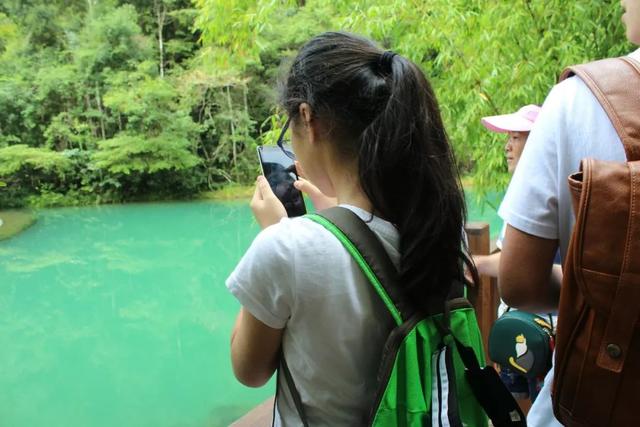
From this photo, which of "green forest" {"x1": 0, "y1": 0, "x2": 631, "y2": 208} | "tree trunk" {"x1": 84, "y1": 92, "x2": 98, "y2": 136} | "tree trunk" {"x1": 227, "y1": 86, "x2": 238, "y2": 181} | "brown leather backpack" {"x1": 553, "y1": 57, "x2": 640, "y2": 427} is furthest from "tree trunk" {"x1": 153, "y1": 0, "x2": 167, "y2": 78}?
"brown leather backpack" {"x1": 553, "y1": 57, "x2": 640, "y2": 427}

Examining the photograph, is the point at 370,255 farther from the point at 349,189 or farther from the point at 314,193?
the point at 314,193

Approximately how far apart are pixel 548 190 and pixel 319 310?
32 centimetres

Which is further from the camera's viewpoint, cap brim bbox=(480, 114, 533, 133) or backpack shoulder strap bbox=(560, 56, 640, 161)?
cap brim bbox=(480, 114, 533, 133)

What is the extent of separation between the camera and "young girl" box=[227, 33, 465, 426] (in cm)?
67

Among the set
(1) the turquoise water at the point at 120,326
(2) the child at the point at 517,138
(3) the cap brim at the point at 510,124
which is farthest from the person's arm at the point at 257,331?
(1) the turquoise water at the point at 120,326

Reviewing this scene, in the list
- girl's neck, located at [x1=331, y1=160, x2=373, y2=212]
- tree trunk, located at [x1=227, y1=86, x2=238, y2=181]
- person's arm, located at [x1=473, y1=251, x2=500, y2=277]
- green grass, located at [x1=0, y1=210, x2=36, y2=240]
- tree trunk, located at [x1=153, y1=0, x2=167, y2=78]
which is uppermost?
girl's neck, located at [x1=331, y1=160, x2=373, y2=212]

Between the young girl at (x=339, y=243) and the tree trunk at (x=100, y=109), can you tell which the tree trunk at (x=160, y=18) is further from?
the young girl at (x=339, y=243)

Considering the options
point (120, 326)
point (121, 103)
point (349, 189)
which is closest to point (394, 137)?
point (349, 189)

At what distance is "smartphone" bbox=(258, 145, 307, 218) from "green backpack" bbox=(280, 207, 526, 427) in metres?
0.23

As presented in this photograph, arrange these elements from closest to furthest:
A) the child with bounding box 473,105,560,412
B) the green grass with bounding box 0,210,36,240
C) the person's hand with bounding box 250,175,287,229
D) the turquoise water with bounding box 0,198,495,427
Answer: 1. the person's hand with bounding box 250,175,287,229
2. the child with bounding box 473,105,560,412
3. the turquoise water with bounding box 0,198,495,427
4. the green grass with bounding box 0,210,36,240

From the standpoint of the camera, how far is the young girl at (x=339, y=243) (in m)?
0.67

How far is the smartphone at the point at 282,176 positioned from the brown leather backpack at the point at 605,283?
0.43 meters

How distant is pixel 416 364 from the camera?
68 centimetres

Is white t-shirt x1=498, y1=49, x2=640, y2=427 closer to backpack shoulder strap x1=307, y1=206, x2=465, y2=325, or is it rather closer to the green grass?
backpack shoulder strap x1=307, y1=206, x2=465, y2=325
